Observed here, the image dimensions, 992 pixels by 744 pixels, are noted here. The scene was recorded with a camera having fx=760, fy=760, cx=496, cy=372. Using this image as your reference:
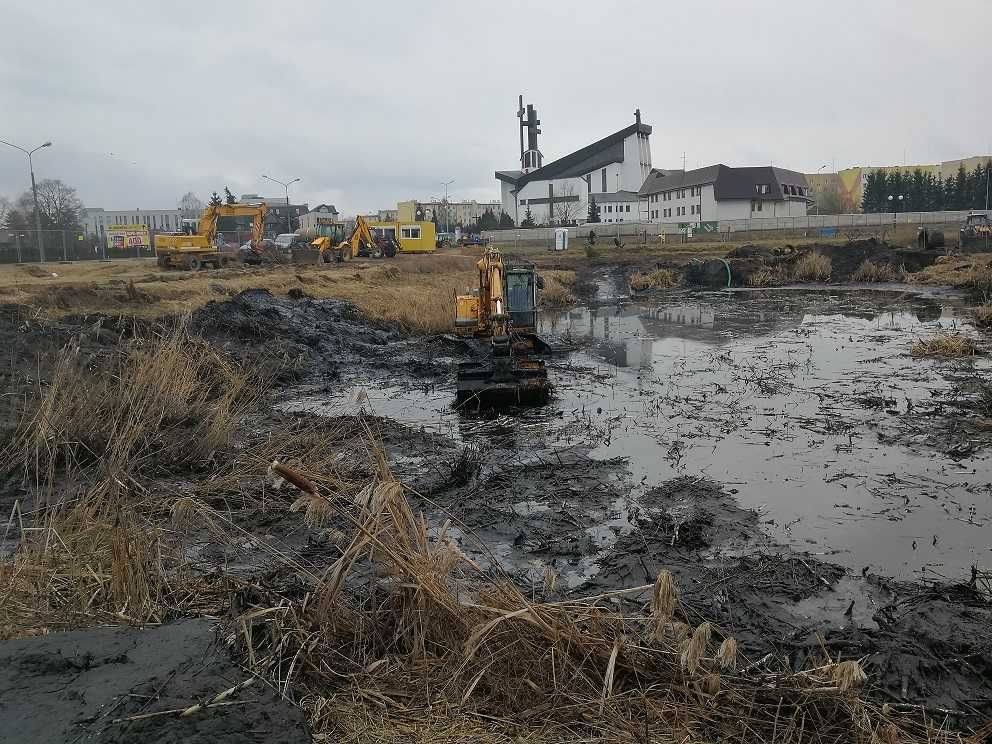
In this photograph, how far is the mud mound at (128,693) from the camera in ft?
8.92

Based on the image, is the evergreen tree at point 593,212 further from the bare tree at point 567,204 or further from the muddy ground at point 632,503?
the muddy ground at point 632,503

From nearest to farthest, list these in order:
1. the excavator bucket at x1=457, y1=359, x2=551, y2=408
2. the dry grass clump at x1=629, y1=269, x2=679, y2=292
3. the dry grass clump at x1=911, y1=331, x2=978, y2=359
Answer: the excavator bucket at x1=457, y1=359, x2=551, y2=408, the dry grass clump at x1=911, y1=331, x2=978, y2=359, the dry grass clump at x1=629, y1=269, x2=679, y2=292

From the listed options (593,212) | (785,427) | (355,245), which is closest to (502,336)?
(785,427)

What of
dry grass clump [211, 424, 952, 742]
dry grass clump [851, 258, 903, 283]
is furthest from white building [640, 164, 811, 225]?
dry grass clump [211, 424, 952, 742]

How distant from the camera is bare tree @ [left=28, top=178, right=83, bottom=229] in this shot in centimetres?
7250

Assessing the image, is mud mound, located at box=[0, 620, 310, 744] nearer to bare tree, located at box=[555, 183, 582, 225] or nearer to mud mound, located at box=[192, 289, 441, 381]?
mud mound, located at box=[192, 289, 441, 381]

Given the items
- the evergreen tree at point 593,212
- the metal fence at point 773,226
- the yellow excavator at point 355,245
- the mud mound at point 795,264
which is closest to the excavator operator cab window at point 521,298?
the mud mound at point 795,264

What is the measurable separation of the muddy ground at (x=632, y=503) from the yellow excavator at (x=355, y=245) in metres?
23.2

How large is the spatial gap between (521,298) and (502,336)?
2.06 m

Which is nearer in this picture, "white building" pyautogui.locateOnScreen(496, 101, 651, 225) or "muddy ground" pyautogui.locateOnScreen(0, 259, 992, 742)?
"muddy ground" pyautogui.locateOnScreen(0, 259, 992, 742)

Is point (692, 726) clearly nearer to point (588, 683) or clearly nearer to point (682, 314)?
point (588, 683)

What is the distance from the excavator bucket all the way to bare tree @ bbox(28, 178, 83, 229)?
231 ft

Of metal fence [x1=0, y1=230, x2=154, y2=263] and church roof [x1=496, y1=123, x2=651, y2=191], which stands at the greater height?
Result: church roof [x1=496, y1=123, x2=651, y2=191]

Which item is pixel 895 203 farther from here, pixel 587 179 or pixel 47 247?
pixel 47 247
